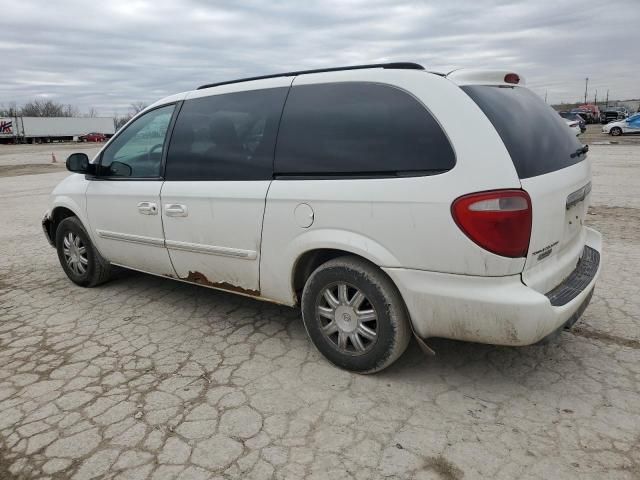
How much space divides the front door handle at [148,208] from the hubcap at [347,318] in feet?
5.24

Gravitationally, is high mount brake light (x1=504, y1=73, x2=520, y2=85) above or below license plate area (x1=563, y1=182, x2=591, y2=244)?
above

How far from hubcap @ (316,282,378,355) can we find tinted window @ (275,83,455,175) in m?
0.73

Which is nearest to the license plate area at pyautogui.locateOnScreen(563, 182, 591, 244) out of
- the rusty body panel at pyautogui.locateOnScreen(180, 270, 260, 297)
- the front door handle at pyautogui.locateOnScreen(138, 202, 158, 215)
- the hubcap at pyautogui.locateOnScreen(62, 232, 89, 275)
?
the rusty body panel at pyautogui.locateOnScreen(180, 270, 260, 297)

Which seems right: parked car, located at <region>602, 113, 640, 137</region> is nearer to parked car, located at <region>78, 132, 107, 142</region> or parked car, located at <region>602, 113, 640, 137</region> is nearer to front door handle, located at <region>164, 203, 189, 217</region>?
front door handle, located at <region>164, 203, 189, 217</region>

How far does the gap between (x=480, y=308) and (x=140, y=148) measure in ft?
9.99

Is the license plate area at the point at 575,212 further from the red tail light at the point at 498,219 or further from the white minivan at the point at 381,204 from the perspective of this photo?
the red tail light at the point at 498,219

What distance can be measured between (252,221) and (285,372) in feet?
3.26

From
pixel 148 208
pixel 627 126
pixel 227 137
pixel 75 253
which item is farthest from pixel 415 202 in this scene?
pixel 627 126

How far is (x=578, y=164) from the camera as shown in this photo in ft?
10.2

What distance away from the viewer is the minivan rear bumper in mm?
2488

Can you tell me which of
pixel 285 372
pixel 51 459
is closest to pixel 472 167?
pixel 285 372

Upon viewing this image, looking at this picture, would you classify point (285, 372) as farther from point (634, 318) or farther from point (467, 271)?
point (634, 318)

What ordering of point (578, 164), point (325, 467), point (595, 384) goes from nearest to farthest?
point (325, 467) → point (595, 384) → point (578, 164)

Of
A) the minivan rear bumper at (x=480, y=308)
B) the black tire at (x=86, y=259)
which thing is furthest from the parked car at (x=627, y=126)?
the black tire at (x=86, y=259)
